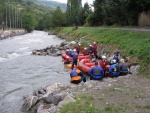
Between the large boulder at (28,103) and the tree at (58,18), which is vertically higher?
the tree at (58,18)

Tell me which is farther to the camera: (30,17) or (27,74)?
(30,17)

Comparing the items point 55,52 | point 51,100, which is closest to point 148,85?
point 51,100

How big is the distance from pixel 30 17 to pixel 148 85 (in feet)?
321

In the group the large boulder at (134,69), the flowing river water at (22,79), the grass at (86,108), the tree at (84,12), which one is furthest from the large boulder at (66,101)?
the tree at (84,12)

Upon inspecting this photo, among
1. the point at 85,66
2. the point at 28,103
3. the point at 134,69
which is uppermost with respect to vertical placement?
the point at 134,69

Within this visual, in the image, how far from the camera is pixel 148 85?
39.3 feet

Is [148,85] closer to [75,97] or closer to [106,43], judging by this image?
[75,97]

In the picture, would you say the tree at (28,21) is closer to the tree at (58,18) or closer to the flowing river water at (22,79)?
the tree at (58,18)

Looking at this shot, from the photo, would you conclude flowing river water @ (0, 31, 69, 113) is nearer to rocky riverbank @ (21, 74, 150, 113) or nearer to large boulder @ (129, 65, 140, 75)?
rocky riverbank @ (21, 74, 150, 113)

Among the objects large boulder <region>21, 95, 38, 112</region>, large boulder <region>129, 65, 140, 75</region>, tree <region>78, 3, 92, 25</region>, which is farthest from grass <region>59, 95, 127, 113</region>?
tree <region>78, 3, 92, 25</region>

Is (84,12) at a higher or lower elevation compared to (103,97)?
higher

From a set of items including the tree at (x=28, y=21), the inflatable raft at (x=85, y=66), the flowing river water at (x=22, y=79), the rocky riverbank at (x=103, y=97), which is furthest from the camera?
the tree at (x=28, y=21)

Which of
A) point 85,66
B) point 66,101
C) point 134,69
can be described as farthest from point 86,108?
point 85,66

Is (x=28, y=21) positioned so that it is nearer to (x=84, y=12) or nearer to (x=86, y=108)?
(x=84, y=12)
